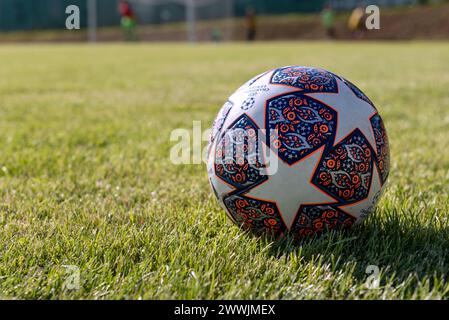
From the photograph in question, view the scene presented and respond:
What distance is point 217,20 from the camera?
45656mm

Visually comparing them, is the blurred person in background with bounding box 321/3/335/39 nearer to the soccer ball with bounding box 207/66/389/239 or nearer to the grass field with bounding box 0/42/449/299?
the grass field with bounding box 0/42/449/299

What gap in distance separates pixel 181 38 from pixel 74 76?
34.0 meters

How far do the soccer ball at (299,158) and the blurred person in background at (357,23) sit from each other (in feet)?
137

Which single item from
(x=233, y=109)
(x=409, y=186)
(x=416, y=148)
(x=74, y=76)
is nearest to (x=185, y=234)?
(x=233, y=109)

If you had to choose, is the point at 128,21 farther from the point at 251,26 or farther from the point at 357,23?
the point at 357,23

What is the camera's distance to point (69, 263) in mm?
2461

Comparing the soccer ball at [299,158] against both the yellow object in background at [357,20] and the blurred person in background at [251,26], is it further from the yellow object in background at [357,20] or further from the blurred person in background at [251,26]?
the blurred person in background at [251,26]

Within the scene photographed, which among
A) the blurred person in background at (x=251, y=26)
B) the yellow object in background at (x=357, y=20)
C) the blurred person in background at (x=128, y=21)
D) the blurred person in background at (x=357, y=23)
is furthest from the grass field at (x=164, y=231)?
the blurred person in background at (x=251, y=26)

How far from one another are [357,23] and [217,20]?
464 inches

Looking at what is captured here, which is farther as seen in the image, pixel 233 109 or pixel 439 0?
pixel 439 0

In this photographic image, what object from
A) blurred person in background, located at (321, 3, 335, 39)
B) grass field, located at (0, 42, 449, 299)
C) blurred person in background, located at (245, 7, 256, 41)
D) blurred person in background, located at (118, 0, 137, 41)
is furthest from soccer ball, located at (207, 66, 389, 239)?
blurred person in background, located at (245, 7, 256, 41)

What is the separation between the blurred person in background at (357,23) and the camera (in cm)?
4259

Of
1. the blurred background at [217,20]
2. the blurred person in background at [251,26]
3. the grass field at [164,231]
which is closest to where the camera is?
the grass field at [164,231]

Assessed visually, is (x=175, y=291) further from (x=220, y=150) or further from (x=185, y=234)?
(x=220, y=150)
